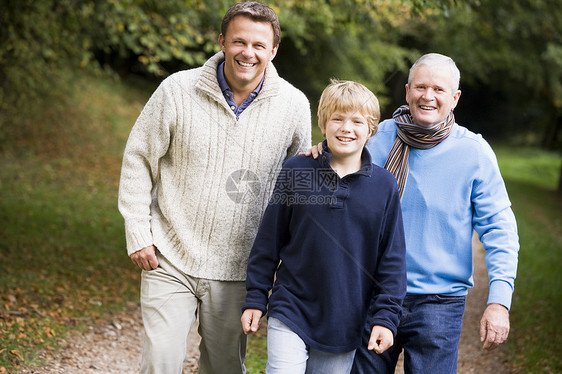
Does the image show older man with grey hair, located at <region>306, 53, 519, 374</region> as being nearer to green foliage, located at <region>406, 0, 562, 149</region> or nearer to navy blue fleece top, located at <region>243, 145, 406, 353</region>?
navy blue fleece top, located at <region>243, 145, 406, 353</region>

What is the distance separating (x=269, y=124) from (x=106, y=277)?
13.6 feet

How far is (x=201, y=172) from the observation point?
9.80ft

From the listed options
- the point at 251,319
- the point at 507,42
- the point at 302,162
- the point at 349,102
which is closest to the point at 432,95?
the point at 349,102

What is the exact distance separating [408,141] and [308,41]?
13406 mm

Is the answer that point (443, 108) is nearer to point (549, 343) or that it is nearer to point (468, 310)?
point (549, 343)

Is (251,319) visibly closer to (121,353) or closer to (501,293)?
(501,293)

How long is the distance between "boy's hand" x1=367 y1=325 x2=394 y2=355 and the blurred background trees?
2.75 meters

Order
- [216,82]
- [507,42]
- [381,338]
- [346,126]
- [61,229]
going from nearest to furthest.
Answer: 1. [381,338]
2. [346,126]
3. [216,82]
4. [61,229]
5. [507,42]

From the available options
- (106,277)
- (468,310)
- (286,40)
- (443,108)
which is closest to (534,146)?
(286,40)

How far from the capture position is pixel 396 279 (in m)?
2.60

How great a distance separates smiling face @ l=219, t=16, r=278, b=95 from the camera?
2.90 meters

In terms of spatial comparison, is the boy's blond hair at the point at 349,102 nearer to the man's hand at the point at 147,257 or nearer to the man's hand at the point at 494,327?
the man's hand at the point at 494,327

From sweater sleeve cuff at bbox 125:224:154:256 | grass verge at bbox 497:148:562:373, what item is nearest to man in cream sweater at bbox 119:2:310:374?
sweater sleeve cuff at bbox 125:224:154:256

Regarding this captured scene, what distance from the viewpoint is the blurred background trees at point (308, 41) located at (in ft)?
25.5
